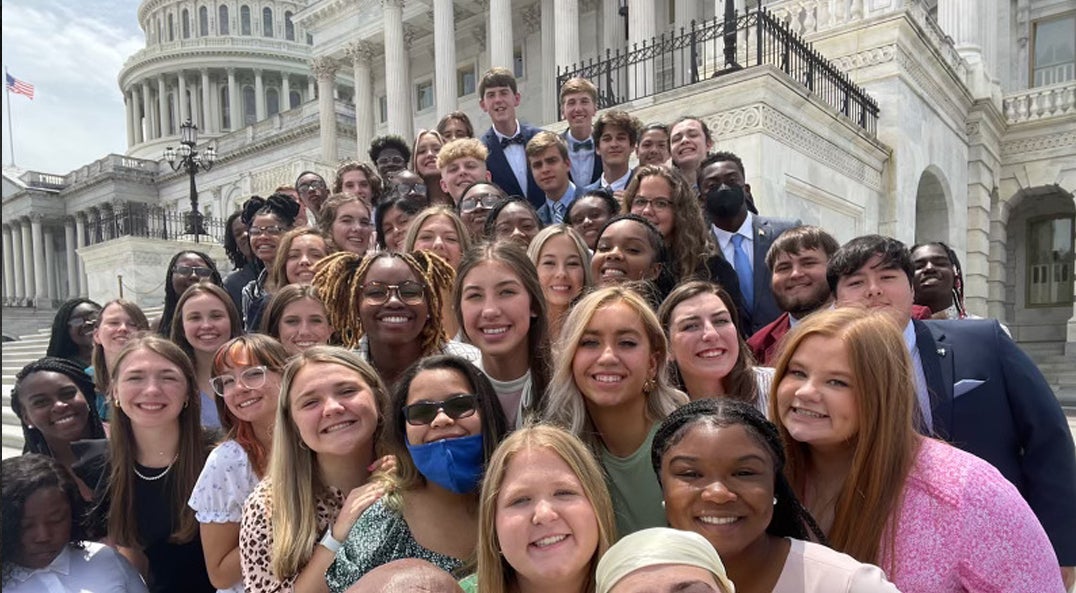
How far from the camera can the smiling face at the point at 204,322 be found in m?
4.45

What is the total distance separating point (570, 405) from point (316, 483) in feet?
3.93

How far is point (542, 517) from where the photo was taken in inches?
86.3

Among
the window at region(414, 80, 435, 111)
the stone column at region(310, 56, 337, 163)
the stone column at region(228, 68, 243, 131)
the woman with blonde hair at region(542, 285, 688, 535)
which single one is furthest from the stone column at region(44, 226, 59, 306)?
the woman with blonde hair at region(542, 285, 688, 535)

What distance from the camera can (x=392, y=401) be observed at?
2881 millimetres

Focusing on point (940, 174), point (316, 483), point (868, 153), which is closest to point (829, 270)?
point (316, 483)

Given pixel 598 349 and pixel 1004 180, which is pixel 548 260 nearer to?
pixel 598 349

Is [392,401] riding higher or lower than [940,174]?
lower

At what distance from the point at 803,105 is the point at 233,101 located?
76.4 metres

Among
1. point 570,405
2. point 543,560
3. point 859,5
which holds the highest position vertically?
point 859,5

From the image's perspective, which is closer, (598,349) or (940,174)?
(598,349)

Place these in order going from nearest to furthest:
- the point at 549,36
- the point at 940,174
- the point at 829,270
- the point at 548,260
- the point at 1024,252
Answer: the point at 829,270
the point at 548,260
the point at 940,174
the point at 1024,252
the point at 549,36

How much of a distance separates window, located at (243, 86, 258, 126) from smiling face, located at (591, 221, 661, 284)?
263ft

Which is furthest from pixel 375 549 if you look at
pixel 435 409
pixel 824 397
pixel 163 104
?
pixel 163 104

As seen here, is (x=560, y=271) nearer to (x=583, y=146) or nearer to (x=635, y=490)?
(x=635, y=490)
